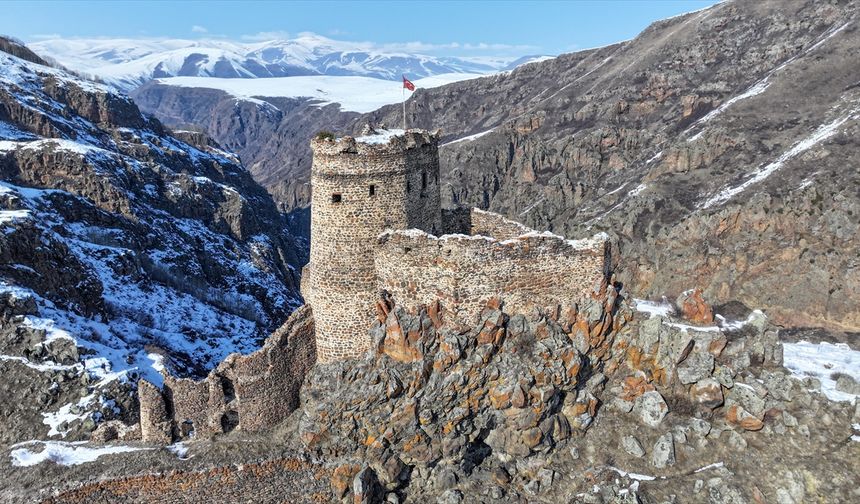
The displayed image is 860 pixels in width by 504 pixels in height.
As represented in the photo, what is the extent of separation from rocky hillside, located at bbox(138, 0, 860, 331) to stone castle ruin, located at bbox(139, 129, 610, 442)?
147 feet

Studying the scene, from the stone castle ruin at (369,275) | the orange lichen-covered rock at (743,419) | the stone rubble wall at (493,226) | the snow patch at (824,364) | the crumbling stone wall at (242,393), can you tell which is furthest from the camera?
the stone rubble wall at (493,226)

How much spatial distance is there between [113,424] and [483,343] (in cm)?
1643

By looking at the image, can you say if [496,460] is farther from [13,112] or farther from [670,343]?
[13,112]

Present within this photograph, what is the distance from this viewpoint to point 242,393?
2452 cm

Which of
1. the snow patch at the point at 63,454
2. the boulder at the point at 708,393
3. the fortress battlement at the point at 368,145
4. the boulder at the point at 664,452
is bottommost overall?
the snow patch at the point at 63,454

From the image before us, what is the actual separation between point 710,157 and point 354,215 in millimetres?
75713

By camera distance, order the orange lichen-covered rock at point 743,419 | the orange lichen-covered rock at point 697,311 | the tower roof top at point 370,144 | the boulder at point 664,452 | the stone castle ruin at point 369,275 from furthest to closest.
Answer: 1. the orange lichen-covered rock at point 697,311
2. the tower roof top at point 370,144
3. the stone castle ruin at point 369,275
4. the orange lichen-covered rock at point 743,419
5. the boulder at point 664,452

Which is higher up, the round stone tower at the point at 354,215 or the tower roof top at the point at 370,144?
the tower roof top at the point at 370,144

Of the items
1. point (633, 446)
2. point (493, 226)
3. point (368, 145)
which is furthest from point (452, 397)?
point (368, 145)

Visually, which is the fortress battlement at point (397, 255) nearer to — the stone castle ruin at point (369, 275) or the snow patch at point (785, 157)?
the stone castle ruin at point (369, 275)

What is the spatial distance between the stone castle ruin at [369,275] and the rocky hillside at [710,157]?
1768 inches

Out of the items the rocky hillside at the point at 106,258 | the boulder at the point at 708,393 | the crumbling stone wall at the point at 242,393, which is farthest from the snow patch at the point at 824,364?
the rocky hillside at the point at 106,258

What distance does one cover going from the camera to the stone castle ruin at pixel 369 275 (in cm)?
2309

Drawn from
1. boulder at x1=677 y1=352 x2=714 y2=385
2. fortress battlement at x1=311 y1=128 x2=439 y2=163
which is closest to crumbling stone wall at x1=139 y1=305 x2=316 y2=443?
fortress battlement at x1=311 y1=128 x2=439 y2=163
